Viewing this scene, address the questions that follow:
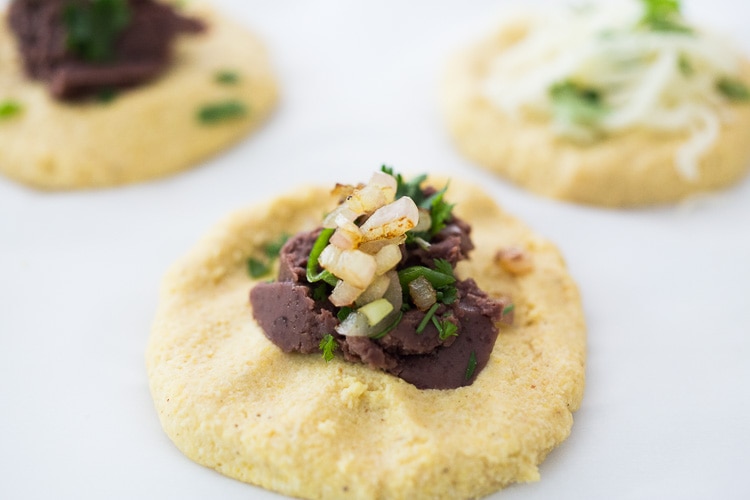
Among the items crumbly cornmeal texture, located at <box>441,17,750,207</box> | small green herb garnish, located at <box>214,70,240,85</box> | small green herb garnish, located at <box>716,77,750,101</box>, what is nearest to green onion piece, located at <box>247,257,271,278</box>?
crumbly cornmeal texture, located at <box>441,17,750,207</box>

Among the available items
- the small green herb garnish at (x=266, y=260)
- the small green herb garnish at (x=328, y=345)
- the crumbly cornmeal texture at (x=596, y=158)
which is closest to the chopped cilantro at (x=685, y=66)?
the crumbly cornmeal texture at (x=596, y=158)

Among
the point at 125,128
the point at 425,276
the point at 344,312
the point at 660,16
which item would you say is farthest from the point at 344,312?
the point at 660,16

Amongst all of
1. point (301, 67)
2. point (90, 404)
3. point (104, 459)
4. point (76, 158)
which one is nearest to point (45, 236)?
point (76, 158)

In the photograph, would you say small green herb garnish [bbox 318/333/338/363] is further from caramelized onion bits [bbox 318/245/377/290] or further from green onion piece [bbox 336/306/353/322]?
caramelized onion bits [bbox 318/245/377/290]

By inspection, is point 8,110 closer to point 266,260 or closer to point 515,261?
point 266,260

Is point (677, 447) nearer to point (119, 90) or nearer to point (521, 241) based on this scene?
point (521, 241)
